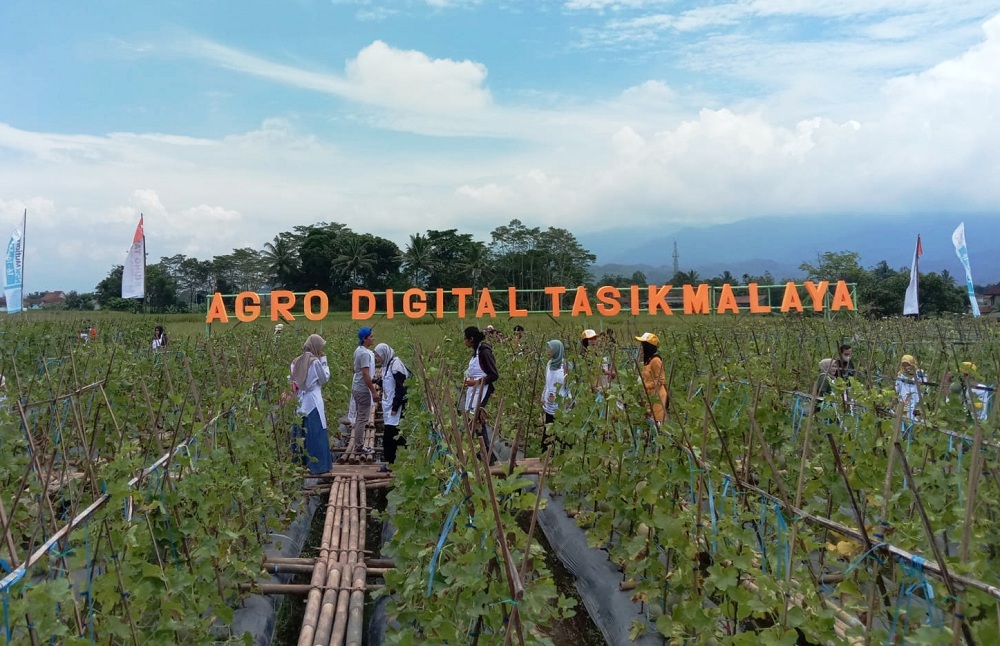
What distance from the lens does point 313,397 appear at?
6480 mm

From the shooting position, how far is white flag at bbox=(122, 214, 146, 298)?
15172 mm

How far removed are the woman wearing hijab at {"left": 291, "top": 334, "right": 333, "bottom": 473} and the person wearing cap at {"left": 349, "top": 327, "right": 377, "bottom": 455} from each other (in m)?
0.68

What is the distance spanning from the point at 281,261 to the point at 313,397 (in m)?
59.3

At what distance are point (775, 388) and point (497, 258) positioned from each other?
59545mm

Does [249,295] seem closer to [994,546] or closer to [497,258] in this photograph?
[994,546]

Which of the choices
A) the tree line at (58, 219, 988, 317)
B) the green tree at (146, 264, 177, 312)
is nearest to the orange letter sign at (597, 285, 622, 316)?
the tree line at (58, 219, 988, 317)

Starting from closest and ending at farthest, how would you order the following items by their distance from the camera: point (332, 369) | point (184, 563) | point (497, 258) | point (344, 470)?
point (184, 563) < point (344, 470) < point (332, 369) < point (497, 258)

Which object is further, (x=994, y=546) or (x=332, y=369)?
(x=332, y=369)

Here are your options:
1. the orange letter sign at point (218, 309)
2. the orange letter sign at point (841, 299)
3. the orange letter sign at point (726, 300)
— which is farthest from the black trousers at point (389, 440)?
the orange letter sign at point (841, 299)

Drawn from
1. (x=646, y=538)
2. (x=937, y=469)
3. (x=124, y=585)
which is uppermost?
(x=937, y=469)

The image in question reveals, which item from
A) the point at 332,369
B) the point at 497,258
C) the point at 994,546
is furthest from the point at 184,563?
the point at 497,258

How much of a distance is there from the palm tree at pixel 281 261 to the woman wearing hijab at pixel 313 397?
57974 millimetres

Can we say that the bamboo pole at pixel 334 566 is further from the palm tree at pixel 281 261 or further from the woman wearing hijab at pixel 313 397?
the palm tree at pixel 281 261

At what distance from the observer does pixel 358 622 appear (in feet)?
13.1
